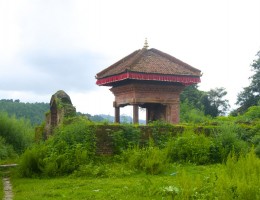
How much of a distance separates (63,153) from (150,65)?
7.51 meters

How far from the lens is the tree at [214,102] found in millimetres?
35656

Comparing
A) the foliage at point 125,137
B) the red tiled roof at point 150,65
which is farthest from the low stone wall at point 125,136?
the red tiled roof at point 150,65

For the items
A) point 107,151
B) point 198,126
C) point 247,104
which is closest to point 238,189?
point 107,151

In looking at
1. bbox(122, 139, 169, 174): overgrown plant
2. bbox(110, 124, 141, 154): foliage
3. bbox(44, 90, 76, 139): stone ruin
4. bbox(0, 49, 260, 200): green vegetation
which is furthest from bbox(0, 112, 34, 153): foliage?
bbox(122, 139, 169, 174): overgrown plant

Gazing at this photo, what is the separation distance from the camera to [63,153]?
12.8m

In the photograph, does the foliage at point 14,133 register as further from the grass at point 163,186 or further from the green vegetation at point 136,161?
the grass at point 163,186

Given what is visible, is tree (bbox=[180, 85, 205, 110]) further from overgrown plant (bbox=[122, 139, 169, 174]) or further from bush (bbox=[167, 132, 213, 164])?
overgrown plant (bbox=[122, 139, 169, 174])

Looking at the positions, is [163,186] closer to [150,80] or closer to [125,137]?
[125,137]

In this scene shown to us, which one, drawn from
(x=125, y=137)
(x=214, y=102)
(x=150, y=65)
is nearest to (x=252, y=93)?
(x=214, y=102)

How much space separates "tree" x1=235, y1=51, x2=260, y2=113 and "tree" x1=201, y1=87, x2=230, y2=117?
5.92 ft

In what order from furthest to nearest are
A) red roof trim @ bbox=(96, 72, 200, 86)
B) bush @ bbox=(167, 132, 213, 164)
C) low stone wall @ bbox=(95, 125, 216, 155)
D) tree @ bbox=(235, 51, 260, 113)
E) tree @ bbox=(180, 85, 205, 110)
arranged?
tree @ bbox=(180, 85, 205, 110) < tree @ bbox=(235, 51, 260, 113) < red roof trim @ bbox=(96, 72, 200, 86) < low stone wall @ bbox=(95, 125, 216, 155) < bush @ bbox=(167, 132, 213, 164)

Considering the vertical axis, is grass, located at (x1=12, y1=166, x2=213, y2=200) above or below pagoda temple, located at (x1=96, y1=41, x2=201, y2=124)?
below

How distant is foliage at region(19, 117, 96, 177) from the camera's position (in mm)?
12406

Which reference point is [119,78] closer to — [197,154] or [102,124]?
[102,124]
